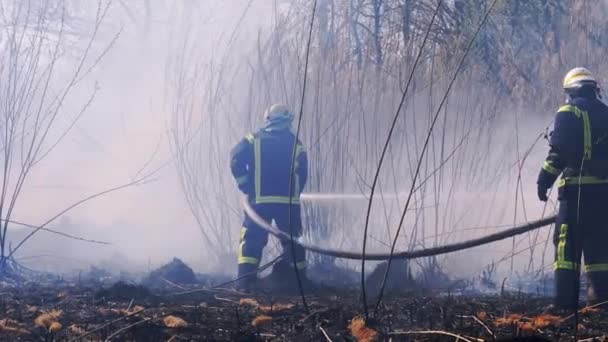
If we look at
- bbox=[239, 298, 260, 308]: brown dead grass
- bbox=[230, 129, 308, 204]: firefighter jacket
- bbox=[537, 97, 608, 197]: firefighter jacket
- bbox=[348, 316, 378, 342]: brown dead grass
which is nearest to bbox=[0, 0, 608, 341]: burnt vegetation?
bbox=[239, 298, 260, 308]: brown dead grass

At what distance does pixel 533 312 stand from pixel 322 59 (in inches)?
183

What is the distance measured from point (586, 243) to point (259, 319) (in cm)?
288

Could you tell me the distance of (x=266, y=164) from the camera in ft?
29.1

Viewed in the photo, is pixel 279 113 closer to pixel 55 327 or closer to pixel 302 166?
pixel 302 166

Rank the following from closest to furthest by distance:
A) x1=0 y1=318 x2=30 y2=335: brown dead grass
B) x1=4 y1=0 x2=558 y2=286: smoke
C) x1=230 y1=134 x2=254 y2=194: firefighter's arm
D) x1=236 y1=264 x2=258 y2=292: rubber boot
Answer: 1. x1=0 y1=318 x2=30 y2=335: brown dead grass
2. x1=236 y1=264 x2=258 y2=292: rubber boot
3. x1=230 y1=134 x2=254 y2=194: firefighter's arm
4. x1=4 y1=0 x2=558 y2=286: smoke

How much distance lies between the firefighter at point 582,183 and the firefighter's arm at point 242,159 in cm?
318

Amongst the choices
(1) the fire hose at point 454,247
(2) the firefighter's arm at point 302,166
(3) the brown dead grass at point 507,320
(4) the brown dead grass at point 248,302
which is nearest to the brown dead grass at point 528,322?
(3) the brown dead grass at point 507,320

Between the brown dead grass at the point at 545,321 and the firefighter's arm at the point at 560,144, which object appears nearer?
the brown dead grass at the point at 545,321

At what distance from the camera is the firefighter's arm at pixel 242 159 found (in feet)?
29.1

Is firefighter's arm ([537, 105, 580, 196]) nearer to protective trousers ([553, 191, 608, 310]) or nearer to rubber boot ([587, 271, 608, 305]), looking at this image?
protective trousers ([553, 191, 608, 310])

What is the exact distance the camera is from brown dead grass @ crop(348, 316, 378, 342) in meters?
4.34

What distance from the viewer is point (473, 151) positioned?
9445 mm

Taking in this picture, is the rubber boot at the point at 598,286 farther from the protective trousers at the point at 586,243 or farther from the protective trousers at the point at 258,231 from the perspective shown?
the protective trousers at the point at 258,231

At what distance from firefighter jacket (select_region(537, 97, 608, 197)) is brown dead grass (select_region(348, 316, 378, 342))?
2.56 meters
